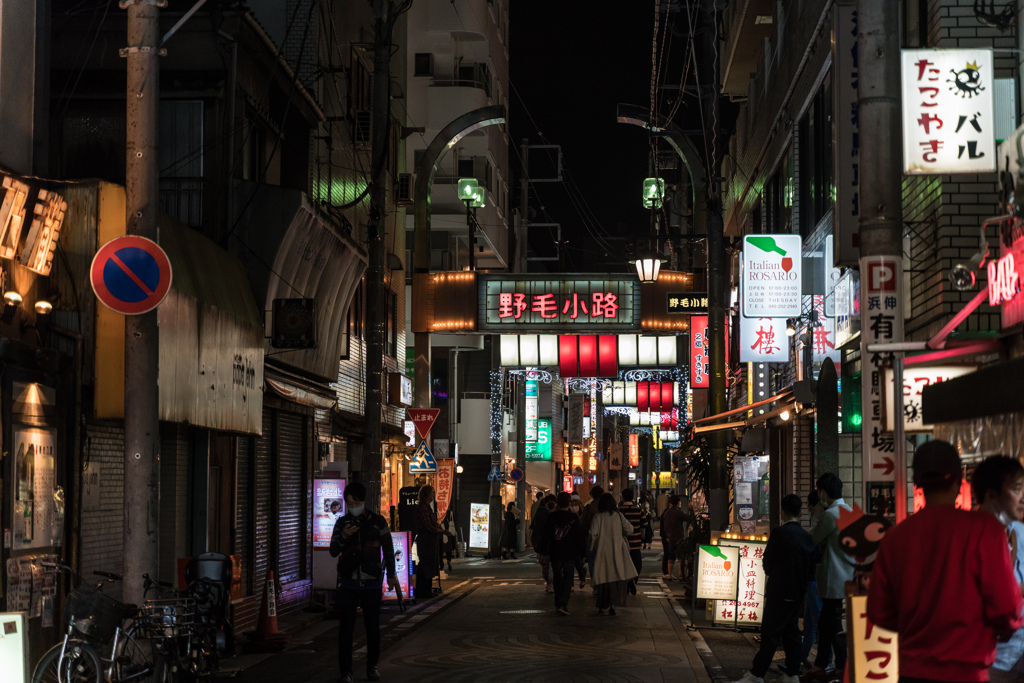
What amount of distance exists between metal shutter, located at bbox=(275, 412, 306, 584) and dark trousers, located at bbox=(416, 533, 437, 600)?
2.32m

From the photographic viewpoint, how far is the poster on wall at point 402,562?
2223 centimetres

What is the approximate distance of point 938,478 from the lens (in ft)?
19.8

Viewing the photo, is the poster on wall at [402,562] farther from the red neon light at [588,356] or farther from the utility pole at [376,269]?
the red neon light at [588,356]

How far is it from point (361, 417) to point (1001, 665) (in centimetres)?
2312

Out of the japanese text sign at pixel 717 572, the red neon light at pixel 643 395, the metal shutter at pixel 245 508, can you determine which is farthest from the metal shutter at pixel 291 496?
the red neon light at pixel 643 395

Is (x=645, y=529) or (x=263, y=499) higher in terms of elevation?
(x=263, y=499)

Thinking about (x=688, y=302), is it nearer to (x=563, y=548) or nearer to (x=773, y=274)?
(x=773, y=274)

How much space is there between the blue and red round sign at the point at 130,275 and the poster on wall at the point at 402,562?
1201 centimetres

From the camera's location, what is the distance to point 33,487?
464 inches

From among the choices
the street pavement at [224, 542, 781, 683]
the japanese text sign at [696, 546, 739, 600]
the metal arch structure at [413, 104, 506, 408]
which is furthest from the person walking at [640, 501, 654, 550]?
the japanese text sign at [696, 546, 739, 600]

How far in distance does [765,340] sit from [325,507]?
28.8 ft

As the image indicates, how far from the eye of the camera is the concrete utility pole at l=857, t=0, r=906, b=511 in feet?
29.1

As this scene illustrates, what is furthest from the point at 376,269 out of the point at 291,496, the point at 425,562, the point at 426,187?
the point at 426,187

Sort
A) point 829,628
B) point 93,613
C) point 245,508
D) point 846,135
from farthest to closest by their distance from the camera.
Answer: point 245,508, point 846,135, point 829,628, point 93,613
